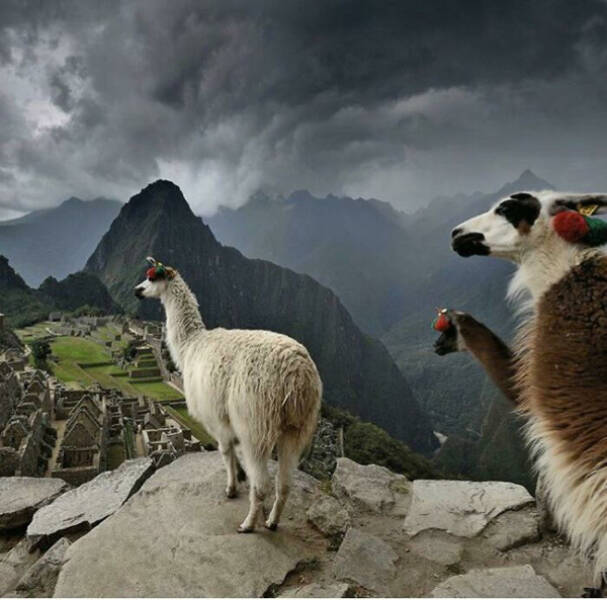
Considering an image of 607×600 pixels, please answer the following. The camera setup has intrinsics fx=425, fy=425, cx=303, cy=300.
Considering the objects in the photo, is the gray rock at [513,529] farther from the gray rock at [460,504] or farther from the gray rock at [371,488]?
the gray rock at [371,488]

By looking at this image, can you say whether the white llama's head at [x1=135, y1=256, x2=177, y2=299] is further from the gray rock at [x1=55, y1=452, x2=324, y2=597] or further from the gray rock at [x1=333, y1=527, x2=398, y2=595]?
the gray rock at [x1=333, y1=527, x2=398, y2=595]

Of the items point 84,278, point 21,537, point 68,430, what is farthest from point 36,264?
point 21,537

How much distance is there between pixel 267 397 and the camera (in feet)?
9.16

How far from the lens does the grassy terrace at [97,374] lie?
26.7 meters

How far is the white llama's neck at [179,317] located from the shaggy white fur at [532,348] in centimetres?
→ 250

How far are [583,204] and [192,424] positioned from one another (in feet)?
81.9

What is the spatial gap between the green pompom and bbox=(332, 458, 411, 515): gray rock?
2625 millimetres

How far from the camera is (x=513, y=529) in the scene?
3.11 metres

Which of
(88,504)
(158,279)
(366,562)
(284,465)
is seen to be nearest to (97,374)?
(88,504)

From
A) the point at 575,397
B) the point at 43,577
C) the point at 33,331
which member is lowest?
the point at 43,577

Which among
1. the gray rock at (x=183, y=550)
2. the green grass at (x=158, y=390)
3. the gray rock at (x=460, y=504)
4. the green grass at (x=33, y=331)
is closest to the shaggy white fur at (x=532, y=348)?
the gray rock at (x=460, y=504)

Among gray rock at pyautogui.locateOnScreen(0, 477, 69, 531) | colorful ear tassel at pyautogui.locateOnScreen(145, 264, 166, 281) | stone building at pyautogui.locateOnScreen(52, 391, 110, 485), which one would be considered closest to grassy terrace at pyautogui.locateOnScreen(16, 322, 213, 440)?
stone building at pyautogui.locateOnScreen(52, 391, 110, 485)

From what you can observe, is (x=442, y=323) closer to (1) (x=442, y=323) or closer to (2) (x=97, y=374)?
(1) (x=442, y=323)

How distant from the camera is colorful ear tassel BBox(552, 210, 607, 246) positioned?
181cm
